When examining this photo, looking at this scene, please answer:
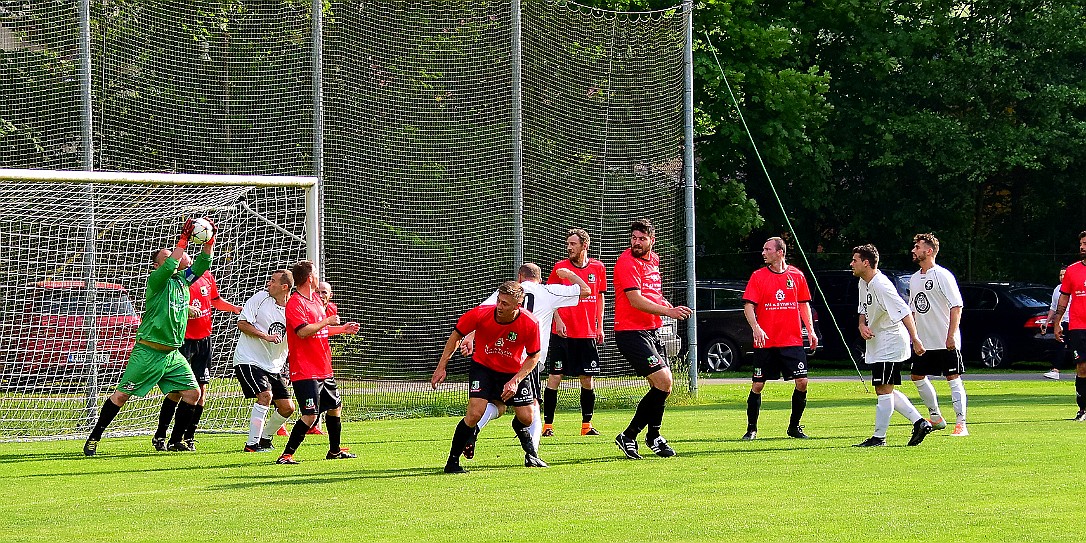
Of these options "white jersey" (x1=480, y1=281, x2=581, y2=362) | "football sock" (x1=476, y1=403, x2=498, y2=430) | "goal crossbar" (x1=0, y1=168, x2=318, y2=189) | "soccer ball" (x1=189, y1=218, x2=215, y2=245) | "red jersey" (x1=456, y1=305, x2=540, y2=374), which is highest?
"goal crossbar" (x1=0, y1=168, x2=318, y2=189)

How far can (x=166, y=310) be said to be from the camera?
13.1 m

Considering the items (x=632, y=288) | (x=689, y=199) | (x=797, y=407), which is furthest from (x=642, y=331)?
(x=689, y=199)

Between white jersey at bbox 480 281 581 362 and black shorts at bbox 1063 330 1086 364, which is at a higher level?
white jersey at bbox 480 281 581 362

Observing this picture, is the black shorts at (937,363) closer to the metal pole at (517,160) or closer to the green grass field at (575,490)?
the green grass field at (575,490)

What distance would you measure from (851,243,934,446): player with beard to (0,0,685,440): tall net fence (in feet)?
21.0

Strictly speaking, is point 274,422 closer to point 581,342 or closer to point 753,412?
point 581,342

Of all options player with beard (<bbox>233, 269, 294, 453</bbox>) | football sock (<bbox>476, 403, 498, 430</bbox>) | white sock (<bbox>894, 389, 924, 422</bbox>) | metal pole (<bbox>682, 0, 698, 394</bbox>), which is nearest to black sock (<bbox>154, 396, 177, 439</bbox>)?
player with beard (<bbox>233, 269, 294, 453</bbox>)

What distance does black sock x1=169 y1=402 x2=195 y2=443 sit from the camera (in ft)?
44.3

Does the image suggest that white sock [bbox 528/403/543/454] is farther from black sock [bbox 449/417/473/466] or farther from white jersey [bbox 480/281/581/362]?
black sock [bbox 449/417/473/466]

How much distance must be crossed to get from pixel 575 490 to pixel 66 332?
351 inches

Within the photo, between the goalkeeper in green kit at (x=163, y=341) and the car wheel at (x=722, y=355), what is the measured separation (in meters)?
16.1

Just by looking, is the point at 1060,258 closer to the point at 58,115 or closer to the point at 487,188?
the point at 487,188

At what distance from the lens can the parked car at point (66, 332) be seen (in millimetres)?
16359

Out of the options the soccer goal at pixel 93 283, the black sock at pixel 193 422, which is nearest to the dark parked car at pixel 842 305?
the soccer goal at pixel 93 283
